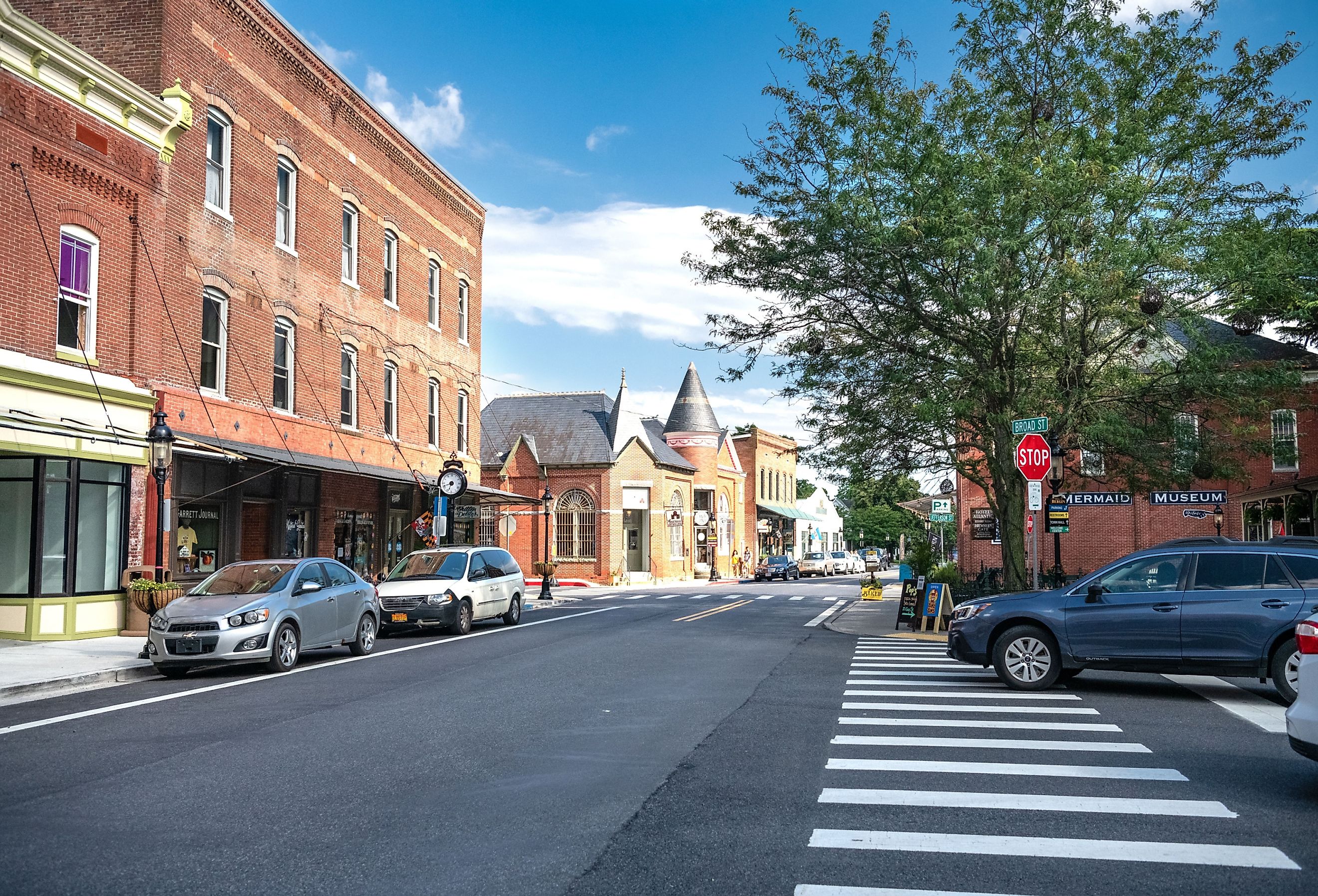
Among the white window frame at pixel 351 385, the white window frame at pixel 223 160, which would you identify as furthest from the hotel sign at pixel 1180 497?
the white window frame at pixel 223 160

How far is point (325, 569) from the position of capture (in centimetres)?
1602

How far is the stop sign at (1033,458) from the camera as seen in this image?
53.0 feet

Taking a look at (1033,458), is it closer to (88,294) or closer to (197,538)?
(88,294)

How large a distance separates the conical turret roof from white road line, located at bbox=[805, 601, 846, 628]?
31311 millimetres

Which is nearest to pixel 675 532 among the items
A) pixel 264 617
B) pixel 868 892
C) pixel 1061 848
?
pixel 264 617

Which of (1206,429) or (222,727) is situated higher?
(1206,429)

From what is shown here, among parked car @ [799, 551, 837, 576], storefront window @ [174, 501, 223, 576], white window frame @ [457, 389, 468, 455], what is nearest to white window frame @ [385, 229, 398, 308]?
white window frame @ [457, 389, 468, 455]

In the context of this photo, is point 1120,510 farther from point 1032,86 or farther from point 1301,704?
point 1301,704

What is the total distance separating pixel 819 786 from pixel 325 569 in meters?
10.5

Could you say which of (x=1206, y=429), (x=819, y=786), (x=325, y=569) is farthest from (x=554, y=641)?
(x=1206, y=429)

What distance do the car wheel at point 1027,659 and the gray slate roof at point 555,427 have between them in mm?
41931

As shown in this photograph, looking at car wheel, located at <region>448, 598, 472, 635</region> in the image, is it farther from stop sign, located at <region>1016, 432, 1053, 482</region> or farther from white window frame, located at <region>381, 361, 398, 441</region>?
white window frame, located at <region>381, 361, 398, 441</region>

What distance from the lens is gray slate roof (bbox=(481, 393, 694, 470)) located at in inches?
2172

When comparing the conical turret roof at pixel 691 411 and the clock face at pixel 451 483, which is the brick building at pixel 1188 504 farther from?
the conical turret roof at pixel 691 411
